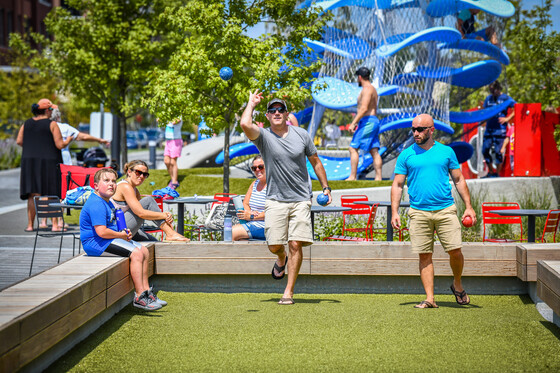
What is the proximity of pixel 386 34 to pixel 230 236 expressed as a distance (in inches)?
387

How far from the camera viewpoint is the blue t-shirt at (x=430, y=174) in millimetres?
6812

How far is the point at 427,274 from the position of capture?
23.0ft

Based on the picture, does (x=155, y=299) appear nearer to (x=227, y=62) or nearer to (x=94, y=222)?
(x=94, y=222)

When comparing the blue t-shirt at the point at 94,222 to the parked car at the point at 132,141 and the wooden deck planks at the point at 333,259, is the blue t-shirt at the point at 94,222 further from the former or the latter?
the parked car at the point at 132,141

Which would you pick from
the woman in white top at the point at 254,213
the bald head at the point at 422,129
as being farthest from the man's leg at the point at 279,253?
the bald head at the point at 422,129

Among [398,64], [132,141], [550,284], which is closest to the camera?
[550,284]

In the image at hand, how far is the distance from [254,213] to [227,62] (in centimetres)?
491

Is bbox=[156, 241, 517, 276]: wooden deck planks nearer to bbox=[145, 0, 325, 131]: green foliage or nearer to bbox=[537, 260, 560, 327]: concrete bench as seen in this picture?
bbox=[537, 260, 560, 327]: concrete bench

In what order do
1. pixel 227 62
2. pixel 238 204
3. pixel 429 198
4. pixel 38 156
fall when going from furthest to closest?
pixel 227 62 < pixel 38 156 < pixel 238 204 < pixel 429 198

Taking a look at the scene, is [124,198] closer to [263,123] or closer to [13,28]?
[263,123]

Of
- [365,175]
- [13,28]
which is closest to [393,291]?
[365,175]

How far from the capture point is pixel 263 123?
44.1ft

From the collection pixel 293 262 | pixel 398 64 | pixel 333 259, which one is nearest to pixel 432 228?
pixel 333 259

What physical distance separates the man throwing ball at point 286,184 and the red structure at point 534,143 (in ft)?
29.8
